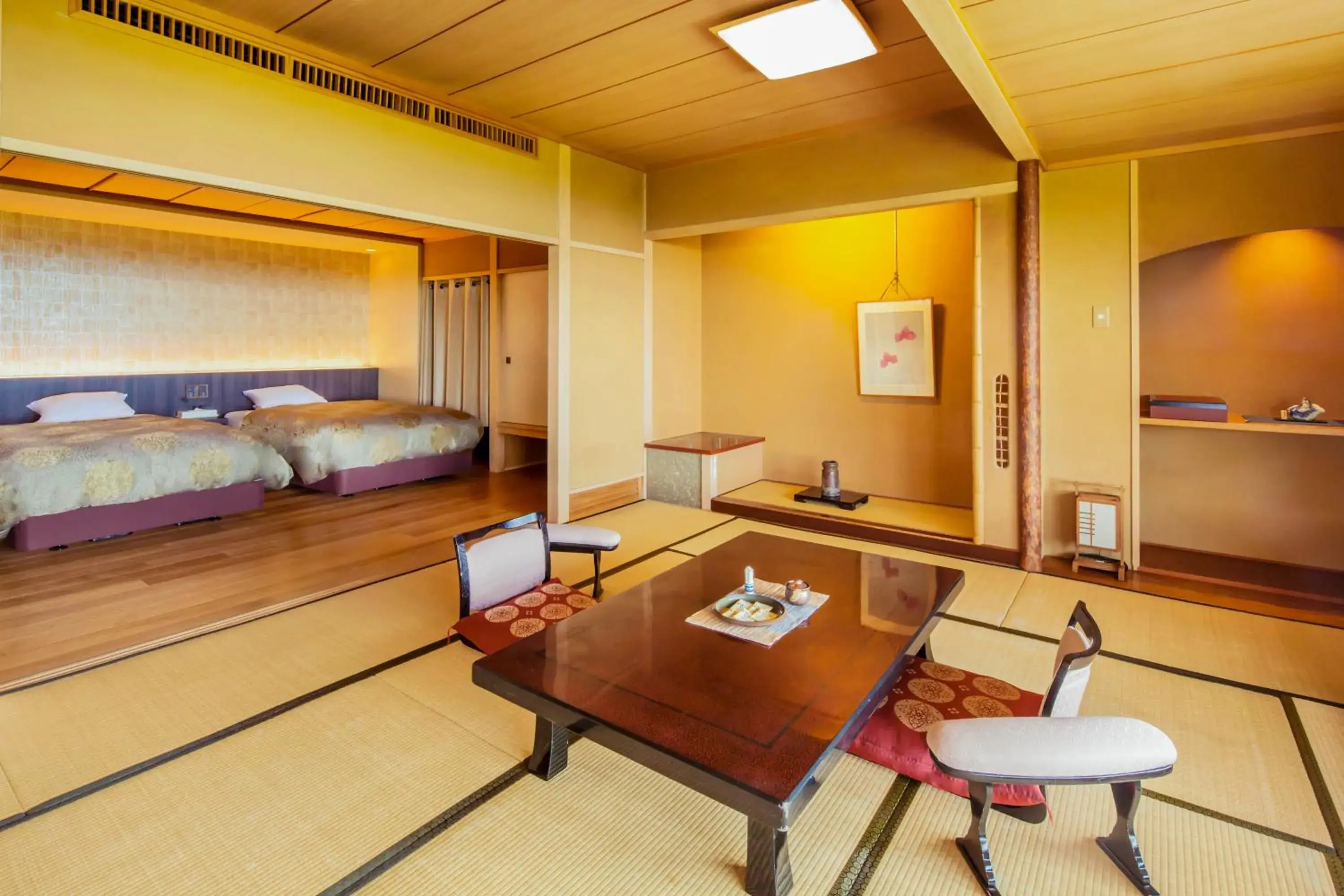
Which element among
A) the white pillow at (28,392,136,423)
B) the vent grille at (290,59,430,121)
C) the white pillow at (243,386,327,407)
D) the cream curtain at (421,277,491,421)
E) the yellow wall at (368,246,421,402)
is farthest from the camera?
the yellow wall at (368,246,421,402)

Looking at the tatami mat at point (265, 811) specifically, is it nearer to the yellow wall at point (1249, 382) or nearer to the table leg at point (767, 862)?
the table leg at point (767, 862)

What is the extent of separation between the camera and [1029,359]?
3.86m

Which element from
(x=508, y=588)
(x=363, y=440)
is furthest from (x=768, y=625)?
(x=363, y=440)

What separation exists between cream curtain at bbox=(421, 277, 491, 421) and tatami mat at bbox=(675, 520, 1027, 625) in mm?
3562

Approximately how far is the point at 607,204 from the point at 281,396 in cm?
434

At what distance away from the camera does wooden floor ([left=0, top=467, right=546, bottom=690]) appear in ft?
9.45

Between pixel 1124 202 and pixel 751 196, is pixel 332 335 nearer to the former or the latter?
pixel 751 196

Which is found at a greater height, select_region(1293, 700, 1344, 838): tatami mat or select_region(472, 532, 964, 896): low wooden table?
select_region(472, 532, 964, 896): low wooden table

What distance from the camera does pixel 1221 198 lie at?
11.5 feet

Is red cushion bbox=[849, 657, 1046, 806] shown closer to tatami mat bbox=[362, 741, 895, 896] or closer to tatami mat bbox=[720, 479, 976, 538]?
tatami mat bbox=[362, 741, 895, 896]

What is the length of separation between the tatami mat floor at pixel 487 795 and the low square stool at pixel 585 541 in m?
0.64

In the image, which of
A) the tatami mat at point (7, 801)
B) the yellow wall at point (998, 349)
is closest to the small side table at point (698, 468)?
the yellow wall at point (998, 349)

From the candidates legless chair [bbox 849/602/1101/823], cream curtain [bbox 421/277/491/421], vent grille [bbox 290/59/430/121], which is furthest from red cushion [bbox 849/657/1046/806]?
cream curtain [bbox 421/277/491/421]

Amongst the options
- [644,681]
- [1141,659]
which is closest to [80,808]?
[644,681]
